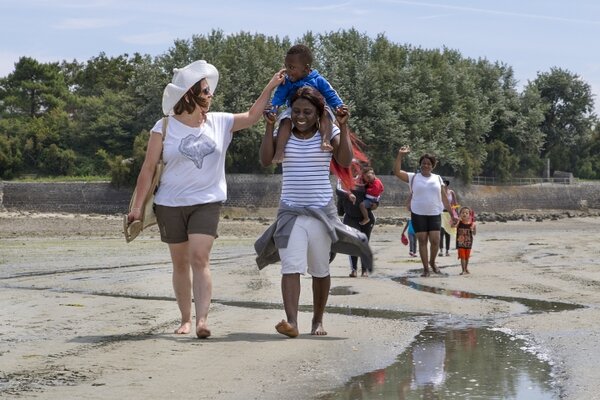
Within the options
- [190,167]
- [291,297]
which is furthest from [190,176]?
[291,297]

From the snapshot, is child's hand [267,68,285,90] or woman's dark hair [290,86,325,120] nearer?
woman's dark hair [290,86,325,120]

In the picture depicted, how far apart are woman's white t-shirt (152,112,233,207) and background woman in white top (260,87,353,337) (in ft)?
1.32

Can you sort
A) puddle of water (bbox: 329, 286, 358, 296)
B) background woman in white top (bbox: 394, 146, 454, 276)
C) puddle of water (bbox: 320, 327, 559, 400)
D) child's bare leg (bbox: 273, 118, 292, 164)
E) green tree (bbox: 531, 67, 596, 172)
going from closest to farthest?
puddle of water (bbox: 320, 327, 559, 400), child's bare leg (bbox: 273, 118, 292, 164), puddle of water (bbox: 329, 286, 358, 296), background woman in white top (bbox: 394, 146, 454, 276), green tree (bbox: 531, 67, 596, 172)

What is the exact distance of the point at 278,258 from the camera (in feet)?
28.5

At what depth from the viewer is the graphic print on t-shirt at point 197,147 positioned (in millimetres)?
8133

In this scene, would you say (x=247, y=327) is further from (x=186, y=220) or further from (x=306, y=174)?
(x=306, y=174)

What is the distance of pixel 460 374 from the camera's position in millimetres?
6508

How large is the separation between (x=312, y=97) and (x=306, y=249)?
113 cm

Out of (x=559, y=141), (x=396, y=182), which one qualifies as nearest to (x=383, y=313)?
(x=396, y=182)

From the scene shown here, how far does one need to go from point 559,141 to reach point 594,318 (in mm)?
85543

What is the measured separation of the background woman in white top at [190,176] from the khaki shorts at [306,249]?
58 centimetres

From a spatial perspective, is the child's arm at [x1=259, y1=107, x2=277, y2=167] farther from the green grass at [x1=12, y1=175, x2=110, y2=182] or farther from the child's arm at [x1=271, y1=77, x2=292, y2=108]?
the green grass at [x1=12, y1=175, x2=110, y2=182]

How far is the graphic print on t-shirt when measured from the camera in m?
8.13

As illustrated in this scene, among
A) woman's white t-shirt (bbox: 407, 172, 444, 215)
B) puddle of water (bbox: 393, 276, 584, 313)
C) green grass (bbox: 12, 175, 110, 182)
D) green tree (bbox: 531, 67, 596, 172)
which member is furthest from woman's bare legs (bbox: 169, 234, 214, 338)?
green tree (bbox: 531, 67, 596, 172)
